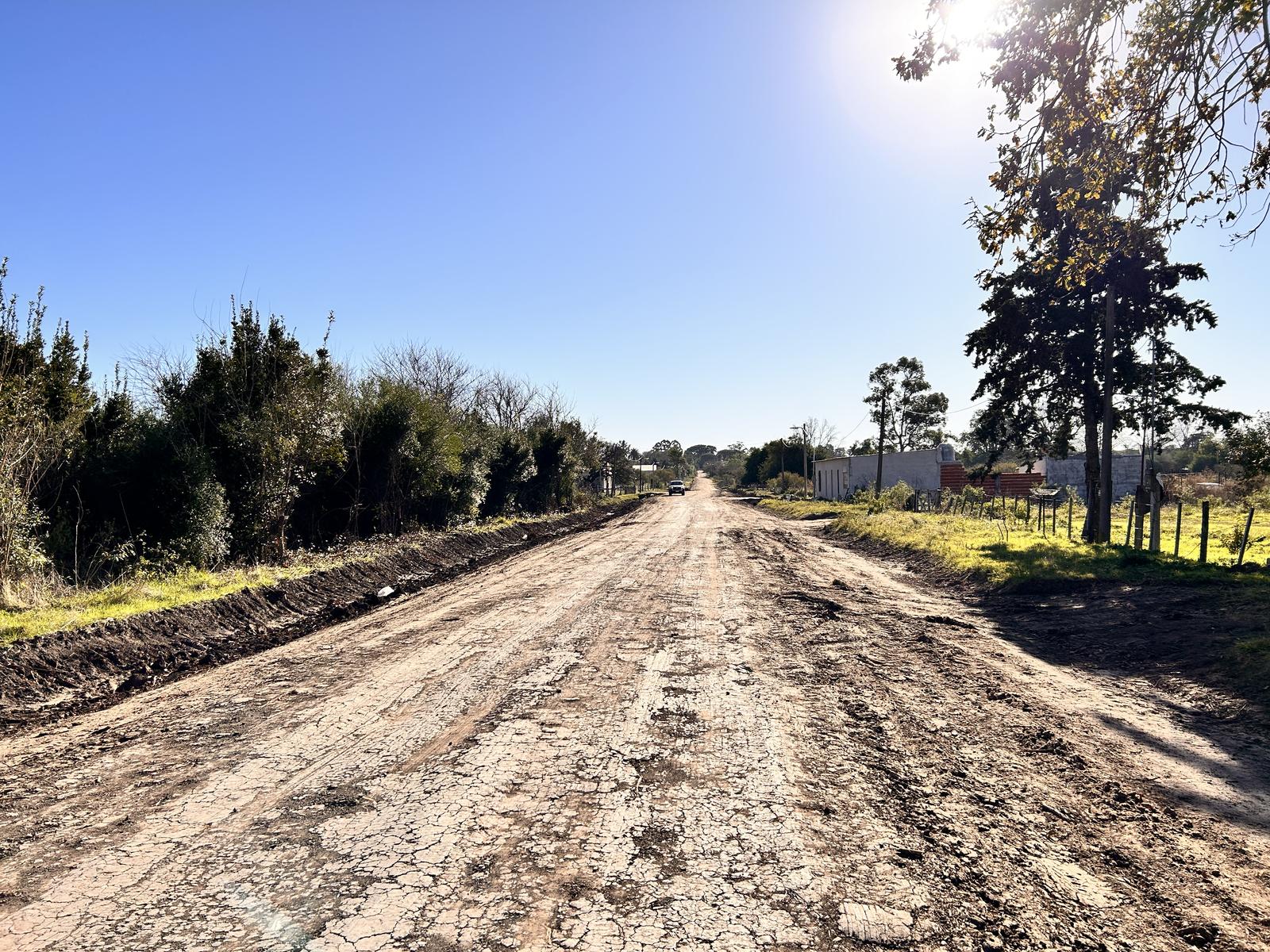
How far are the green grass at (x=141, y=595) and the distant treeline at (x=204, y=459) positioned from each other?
1.51 ft

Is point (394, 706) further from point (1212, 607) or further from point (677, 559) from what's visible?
point (677, 559)

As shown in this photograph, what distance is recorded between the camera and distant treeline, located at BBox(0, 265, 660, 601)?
8.98 meters

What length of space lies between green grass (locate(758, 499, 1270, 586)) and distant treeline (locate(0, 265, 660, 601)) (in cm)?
1311

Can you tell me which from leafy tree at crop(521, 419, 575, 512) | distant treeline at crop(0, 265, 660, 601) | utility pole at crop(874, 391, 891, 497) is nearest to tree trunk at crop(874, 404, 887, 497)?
utility pole at crop(874, 391, 891, 497)

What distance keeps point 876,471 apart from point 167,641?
162ft

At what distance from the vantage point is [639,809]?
3.79 m

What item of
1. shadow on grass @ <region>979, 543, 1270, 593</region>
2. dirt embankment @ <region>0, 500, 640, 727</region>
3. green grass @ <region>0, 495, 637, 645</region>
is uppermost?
shadow on grass @ <region>979, 543, 1270, 593</region>

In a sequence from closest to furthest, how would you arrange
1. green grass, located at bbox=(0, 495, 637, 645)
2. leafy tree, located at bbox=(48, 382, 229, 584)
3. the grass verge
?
1. the grass verge
2. green grass, located at bbox=(0, 495, 637, 645)
3. leafy tree, located at bbox=(48, 382, 229, 584)

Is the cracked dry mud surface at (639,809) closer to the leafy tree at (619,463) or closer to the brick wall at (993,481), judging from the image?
the brick wall at (993,481)

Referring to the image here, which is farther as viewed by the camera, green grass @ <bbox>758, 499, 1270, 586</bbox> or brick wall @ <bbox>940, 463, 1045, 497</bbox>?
brick wall @ <bbox>940, 463, 1045, 497</bbox>

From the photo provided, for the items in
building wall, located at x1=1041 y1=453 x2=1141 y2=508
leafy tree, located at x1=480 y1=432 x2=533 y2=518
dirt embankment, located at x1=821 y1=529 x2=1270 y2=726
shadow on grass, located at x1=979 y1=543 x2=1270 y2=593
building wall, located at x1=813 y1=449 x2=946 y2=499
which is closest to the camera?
dirt embankment, located at x1=821 y1=529 x2=1270 y2=726

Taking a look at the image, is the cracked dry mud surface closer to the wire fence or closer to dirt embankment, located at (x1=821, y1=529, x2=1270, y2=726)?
dirt embankment, located at (x1=821, y1=529, x2=1270, y2=726)

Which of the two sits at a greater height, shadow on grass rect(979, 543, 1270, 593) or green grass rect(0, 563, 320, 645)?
shadow on grass rect(979, 543, 1270, 593)

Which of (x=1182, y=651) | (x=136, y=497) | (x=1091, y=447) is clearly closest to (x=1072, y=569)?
(x=1182, y=651)
